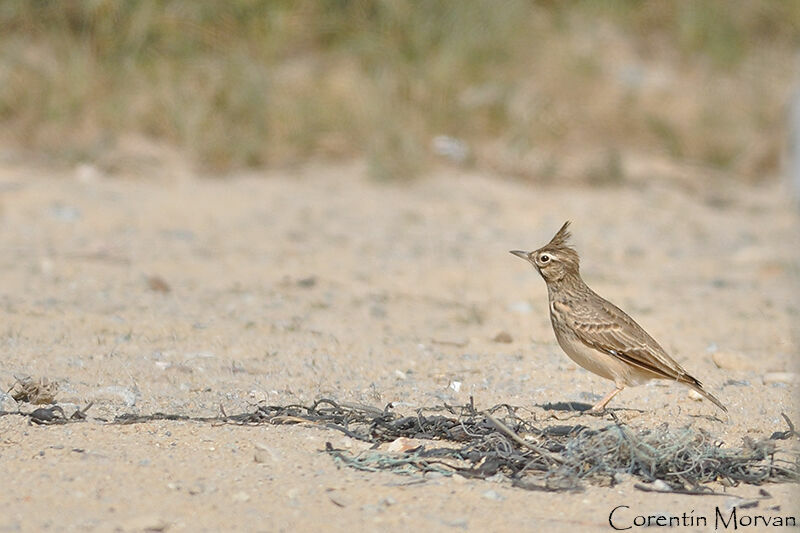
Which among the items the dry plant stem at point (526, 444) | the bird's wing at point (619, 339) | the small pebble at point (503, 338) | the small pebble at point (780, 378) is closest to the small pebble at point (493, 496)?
the dry plant stem at point (526, 444)

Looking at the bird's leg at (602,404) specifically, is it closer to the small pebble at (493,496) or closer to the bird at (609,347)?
the bird at (609,347)

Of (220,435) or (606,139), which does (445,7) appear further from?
(220,435)

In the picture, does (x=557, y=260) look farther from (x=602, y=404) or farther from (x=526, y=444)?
(x=526, y=444)

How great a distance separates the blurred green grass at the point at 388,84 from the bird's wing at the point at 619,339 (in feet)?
15.3

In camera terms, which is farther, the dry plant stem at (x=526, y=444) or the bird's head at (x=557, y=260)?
the bird's head at (x=557, y=260)

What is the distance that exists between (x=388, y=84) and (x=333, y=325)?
172 inches

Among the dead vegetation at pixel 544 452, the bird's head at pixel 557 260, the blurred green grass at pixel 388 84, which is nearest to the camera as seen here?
the dead vegetation at pixel 544 452

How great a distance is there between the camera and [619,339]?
14.9 ft

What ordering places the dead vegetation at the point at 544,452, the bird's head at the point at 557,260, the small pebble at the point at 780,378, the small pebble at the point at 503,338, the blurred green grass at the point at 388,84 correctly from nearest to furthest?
the dead vegetation at the point at 544,452, the bird's head at the point at 557,260, the small pebble at the point at 780,378, the small pebble at the point at 503,338, the blurred green grass at the point at 388,84

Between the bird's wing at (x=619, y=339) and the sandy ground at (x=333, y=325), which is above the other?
the bird's wing at (x=619, y=339)

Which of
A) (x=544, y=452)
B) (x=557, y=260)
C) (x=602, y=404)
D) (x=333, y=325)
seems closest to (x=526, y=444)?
(x=544, y=452)

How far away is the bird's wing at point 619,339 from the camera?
4.46 m

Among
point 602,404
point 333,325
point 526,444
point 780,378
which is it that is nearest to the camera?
point 526,444

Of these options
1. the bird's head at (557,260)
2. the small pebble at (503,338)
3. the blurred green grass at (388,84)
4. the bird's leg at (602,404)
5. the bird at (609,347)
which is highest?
the blurred green grass at (388,84)
